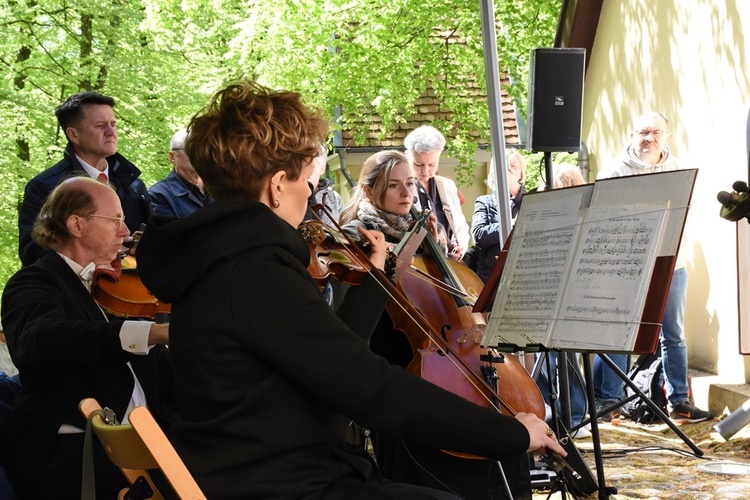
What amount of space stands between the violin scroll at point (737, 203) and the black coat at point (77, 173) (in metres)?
3.33

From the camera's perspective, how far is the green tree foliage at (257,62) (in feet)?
44.2

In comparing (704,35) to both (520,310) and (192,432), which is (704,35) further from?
(192,432)

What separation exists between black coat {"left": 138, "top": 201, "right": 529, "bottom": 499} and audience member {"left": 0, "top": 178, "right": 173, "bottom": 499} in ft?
3.42

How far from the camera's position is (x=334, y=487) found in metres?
2.35

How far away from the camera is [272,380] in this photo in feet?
7.61

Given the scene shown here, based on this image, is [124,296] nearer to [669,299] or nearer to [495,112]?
[495,112]

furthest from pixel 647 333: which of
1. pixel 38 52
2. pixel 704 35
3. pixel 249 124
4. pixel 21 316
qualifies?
pixel 38 52

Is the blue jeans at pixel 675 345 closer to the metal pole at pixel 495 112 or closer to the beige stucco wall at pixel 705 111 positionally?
the beige stucco wall at pixel 705 111

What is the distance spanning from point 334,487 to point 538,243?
46.4 inches

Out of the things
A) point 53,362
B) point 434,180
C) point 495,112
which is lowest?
point 53,362

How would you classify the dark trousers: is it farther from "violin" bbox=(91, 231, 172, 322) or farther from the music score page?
the music score page

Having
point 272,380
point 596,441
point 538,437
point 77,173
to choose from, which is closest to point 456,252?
point 77,173

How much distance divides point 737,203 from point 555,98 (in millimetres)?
2680

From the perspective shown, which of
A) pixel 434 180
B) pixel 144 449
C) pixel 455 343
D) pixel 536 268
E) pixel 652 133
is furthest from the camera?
pixel 652 133
